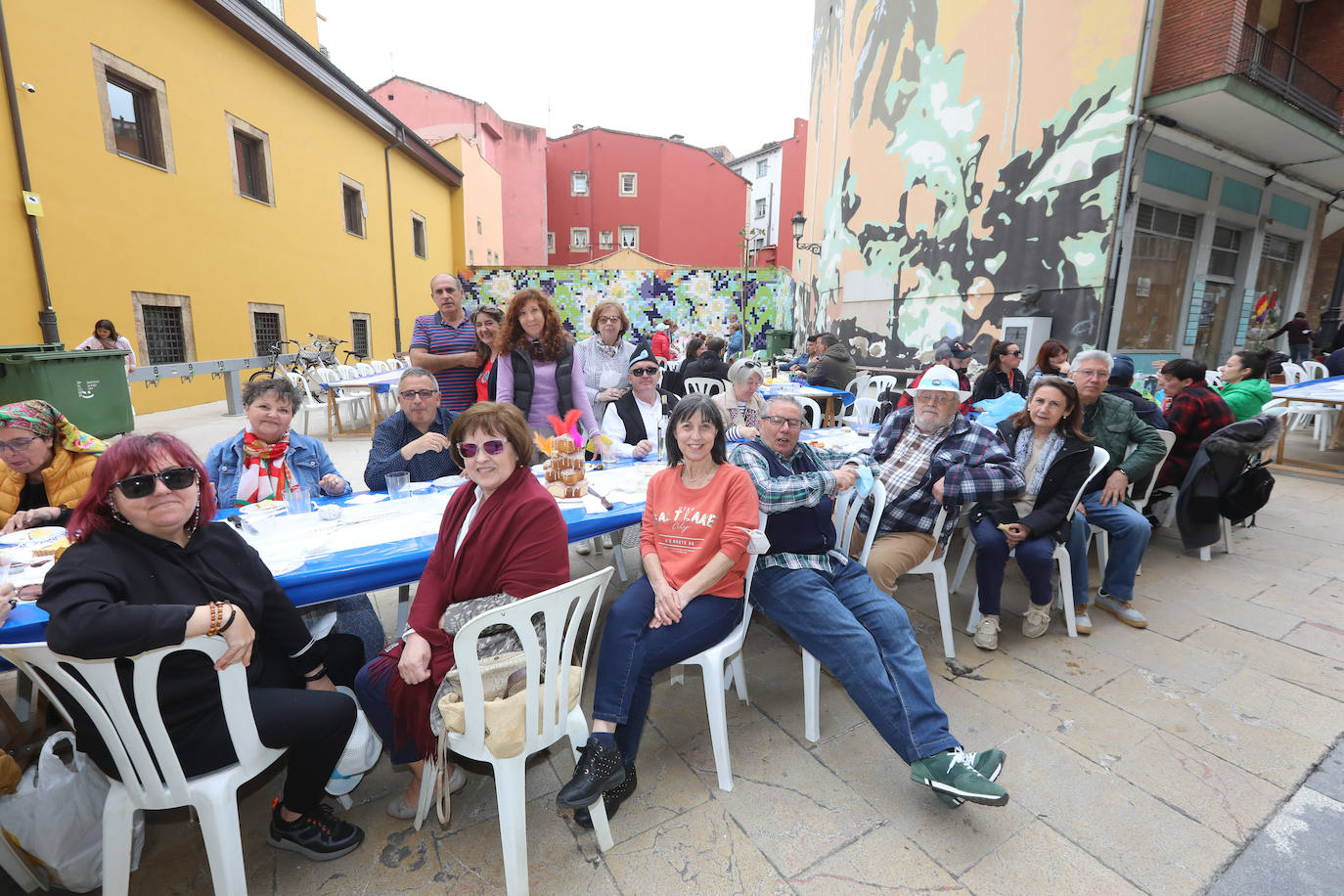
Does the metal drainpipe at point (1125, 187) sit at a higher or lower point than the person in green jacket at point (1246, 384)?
higher

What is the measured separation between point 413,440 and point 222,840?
195 cm

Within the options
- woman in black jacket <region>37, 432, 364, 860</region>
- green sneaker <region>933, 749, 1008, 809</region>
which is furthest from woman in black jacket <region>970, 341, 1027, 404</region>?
woman in black jacket <region>37, 432, 364, 860</region>

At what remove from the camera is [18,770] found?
1.58m

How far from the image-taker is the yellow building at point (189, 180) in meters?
6.84

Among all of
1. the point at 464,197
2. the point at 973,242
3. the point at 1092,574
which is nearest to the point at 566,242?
the point at 464,197

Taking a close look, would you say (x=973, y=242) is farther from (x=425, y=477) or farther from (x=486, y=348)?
(x=425, y=477)

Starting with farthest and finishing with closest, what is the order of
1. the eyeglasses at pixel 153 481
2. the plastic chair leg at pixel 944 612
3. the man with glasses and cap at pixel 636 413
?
the man with glasses and cap at pixel 636 413, the plastic chair leg at pixel 944 612, the eyeglasses at pixel 153 481

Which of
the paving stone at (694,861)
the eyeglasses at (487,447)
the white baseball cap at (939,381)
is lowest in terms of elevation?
the paving stone at (694,861)

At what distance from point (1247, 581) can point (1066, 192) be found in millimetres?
6475

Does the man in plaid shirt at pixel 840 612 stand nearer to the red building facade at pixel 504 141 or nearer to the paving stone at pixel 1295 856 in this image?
the paving stone at pixel 1295 856

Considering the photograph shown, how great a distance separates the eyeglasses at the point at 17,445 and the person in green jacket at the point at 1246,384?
23.1ft

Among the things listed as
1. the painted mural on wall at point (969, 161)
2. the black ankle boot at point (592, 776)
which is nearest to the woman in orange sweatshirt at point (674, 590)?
the black ankle boot at point (592, 776)

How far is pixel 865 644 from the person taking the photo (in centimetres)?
207

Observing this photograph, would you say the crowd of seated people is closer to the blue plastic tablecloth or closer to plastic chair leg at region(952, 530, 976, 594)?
the blue plastic tablecloth
